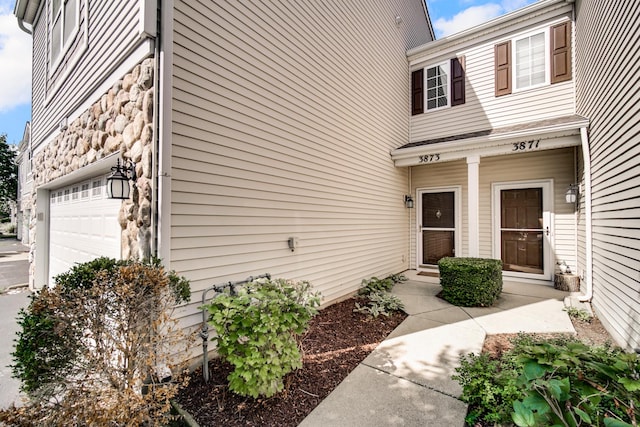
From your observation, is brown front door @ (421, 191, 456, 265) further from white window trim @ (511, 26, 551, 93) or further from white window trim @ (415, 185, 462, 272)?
white window trim @ (511, 26, 551, 93)

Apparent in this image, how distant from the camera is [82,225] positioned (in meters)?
4.18

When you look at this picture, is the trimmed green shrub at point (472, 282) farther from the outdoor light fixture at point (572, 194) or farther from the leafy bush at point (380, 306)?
the outdoor light fixture at point (572, 194)

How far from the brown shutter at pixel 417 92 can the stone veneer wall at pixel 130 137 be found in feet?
21.8

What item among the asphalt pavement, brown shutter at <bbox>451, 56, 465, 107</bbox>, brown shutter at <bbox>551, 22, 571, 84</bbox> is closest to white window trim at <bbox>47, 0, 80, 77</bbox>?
the asphalt pavement

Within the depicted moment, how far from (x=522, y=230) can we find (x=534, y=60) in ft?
12.2

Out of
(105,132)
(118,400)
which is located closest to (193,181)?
(105,132)

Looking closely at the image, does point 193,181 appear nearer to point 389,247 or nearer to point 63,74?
point 63,74

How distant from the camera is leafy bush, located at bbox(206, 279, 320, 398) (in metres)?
2.14

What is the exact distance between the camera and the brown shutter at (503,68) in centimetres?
632

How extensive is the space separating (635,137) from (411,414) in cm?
347

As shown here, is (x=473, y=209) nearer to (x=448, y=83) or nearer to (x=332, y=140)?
(x=332, y=140)

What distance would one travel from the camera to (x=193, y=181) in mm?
2781

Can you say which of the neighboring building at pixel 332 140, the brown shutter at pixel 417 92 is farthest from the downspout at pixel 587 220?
the brown shutter at pixel 417 92

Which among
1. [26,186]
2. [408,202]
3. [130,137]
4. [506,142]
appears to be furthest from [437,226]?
[26,186]
